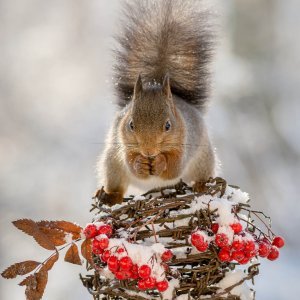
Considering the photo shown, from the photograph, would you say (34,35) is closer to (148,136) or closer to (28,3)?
(28,3)

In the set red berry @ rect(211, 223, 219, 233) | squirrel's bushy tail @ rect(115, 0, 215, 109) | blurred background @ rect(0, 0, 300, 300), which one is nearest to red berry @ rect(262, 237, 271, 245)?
red berry @ rect(211, 223, 219, 233)

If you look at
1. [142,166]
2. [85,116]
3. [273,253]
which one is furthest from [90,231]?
[85,116]

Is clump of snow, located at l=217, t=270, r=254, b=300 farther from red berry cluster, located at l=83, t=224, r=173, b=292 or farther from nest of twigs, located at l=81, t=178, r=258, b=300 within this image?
red berry cluster, located at l=83, t=224, r=173, b=292

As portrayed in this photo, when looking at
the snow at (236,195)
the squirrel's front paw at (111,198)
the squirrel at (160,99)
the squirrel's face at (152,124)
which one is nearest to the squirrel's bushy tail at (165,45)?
the squirrel at (160,99)

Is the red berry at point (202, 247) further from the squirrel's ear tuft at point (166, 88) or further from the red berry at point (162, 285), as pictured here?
the squirrel's ear tuft at point (166, 88)

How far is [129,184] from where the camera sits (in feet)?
6.02

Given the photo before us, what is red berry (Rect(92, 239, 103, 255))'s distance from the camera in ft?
3.75

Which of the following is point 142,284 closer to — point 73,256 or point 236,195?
point 73,256

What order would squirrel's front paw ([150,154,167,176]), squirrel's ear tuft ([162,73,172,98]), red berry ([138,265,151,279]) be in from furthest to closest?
1. squirrel's ear tuft ([162,73,172,98])
2. squirrel's front paw ([150,154,167,176])
3. red berry ([138,265,151,279])

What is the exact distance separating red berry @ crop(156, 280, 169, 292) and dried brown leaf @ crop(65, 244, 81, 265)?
14 cm

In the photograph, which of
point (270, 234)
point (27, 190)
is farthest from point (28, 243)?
point (270, 234)

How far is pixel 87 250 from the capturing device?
1.16 m

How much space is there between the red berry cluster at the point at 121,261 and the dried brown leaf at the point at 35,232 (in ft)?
0.21

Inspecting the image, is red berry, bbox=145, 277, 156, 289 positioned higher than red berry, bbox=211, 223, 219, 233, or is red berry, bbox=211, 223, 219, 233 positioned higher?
red berry, bbox=211, 223, 219, 233
